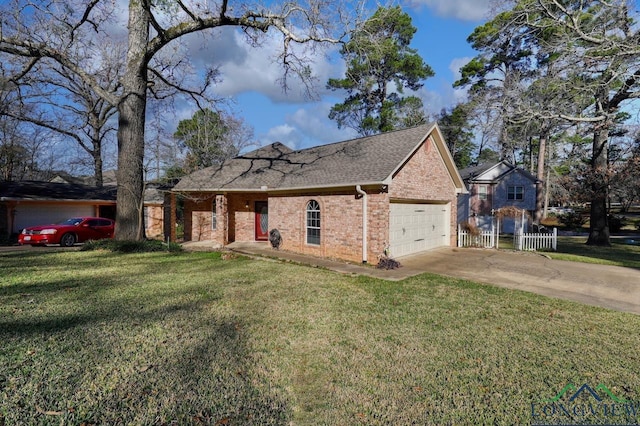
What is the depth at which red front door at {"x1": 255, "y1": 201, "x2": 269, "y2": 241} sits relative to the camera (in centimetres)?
1584

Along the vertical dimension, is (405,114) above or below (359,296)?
above

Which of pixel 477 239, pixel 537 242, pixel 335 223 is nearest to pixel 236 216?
pixel 335 223

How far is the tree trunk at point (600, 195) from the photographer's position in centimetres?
1688

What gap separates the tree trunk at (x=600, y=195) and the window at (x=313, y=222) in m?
15.6

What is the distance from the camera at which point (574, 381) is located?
3539 millimetres

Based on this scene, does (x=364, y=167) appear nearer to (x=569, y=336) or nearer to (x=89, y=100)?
(x=569, y=336)

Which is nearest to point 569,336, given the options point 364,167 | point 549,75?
point 364,167

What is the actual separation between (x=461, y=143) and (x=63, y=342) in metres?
38.6

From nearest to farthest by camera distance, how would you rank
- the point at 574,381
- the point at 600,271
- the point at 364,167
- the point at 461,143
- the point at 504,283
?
the point at 574,381, the point at 504,283, the point at 600,271, the point at 364,167, the point at 461,143

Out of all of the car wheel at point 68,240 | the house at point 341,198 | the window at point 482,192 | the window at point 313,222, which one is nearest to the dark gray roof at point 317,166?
the house at point 341,198

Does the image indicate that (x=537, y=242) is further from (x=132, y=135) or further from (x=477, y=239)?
(x=132, y=135)

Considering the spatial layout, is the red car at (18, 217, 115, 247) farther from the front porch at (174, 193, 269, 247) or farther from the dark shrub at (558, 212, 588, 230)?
the dark shrub at (558, 212, 588, 230)

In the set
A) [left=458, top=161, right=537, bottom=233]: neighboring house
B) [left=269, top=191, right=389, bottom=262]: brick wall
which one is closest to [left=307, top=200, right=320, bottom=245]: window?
[left=269, top=191, right=389, bottom=262]: brick wall

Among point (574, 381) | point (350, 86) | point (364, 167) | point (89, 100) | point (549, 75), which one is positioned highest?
point (350, 86)
